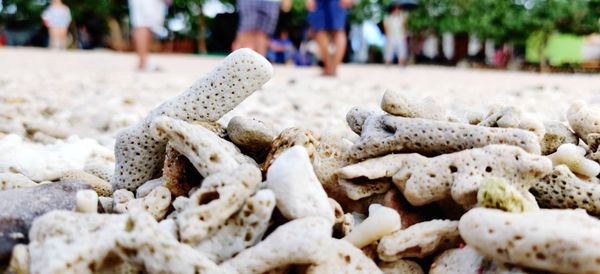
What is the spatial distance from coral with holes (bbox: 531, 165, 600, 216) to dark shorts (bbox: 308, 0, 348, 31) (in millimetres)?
7984

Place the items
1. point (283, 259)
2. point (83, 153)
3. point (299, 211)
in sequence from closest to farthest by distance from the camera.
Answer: point (283, 259) → point (299, 211) → point (83, 153)

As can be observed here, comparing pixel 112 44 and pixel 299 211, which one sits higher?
pixel 299 211

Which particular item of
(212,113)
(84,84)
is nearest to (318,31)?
(84,84)

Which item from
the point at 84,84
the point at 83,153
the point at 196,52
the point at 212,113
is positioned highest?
the point at 212,113

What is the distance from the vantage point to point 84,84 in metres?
8.66

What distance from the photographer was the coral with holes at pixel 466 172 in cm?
204

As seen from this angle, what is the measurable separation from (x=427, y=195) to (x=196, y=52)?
3416 cm

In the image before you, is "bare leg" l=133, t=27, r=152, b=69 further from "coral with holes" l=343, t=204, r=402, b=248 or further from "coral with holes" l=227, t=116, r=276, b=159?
"coral with holes" l=343, t=204, r=402, b=248

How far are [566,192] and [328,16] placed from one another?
813 cm

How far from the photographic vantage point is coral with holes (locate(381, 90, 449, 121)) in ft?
7.99

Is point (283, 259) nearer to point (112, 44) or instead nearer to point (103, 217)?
point (103, 217)

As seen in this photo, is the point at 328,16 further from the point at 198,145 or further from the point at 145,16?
the point at 198,145

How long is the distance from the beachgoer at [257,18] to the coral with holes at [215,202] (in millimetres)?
8296

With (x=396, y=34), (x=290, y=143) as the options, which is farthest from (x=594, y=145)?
(x=396, y=34)
